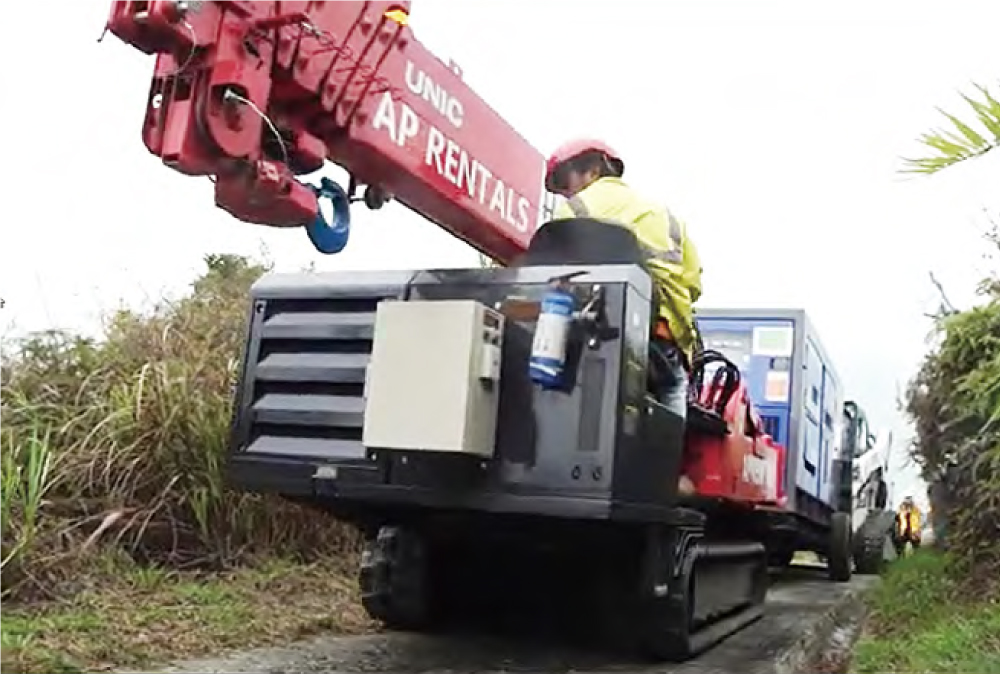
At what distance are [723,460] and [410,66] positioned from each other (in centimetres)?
241

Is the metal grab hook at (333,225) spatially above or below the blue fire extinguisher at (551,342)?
above

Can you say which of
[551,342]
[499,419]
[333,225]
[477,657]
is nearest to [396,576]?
[477,657]

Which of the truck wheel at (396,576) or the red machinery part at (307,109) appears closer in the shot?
the red machinery part at (307,109)

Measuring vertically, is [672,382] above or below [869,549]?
above

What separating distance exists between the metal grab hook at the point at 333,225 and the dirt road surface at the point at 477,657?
1.40 meters

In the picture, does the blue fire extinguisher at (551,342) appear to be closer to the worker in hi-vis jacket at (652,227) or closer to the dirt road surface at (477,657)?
the worker in hi-vis jacket at (652,227)

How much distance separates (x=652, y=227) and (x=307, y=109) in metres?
1.56

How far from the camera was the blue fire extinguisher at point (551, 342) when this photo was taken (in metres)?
3.61

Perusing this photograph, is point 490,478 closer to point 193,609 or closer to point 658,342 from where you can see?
point 658,342

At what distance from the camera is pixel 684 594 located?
4.42 m

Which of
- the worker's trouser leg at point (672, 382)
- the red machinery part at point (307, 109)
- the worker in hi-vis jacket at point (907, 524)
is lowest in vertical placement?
the worker in hi-vis jacket at point (907, 524)

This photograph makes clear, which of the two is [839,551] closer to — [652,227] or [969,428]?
[969,428]

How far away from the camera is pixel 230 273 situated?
7.15 m

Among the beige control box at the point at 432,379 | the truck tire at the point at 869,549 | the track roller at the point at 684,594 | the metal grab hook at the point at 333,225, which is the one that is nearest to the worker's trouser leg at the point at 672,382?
the track roller at the point at 684,594
